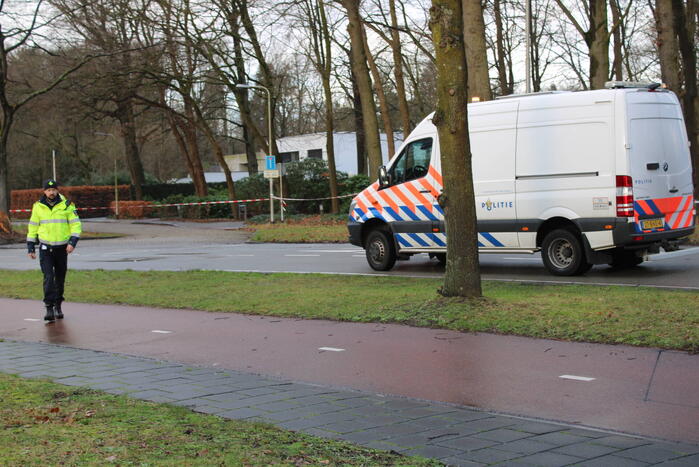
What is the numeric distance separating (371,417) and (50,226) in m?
7.13

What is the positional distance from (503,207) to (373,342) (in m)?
6.13

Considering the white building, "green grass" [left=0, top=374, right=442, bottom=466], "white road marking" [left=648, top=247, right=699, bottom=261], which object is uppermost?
the white building

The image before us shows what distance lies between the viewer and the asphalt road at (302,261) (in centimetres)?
1316

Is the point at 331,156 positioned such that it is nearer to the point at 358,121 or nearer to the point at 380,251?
the point at 358,121

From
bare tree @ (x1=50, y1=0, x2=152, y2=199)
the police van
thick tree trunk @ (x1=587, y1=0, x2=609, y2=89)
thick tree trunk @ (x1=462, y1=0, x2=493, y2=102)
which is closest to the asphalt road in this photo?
the police van

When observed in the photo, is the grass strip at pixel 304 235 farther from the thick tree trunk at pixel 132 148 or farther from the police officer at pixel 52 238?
the thick tree trunk at pixel 132 148

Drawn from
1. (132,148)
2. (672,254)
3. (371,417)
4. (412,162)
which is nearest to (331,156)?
(132,148)

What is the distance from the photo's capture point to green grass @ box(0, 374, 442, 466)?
4.40 m

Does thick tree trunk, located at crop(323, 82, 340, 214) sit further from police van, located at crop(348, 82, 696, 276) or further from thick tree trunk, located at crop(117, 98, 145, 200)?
police van, located at crop(348, 82, 696, 276)

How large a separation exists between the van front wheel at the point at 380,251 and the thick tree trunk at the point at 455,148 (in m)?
5.86

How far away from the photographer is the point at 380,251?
15.8 metres

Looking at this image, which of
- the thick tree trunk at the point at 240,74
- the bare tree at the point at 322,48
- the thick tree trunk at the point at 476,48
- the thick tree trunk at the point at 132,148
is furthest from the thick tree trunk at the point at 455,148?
the thick tree trunk at the point at 132,148

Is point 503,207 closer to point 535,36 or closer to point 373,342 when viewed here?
point 373,342

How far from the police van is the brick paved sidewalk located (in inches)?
292
